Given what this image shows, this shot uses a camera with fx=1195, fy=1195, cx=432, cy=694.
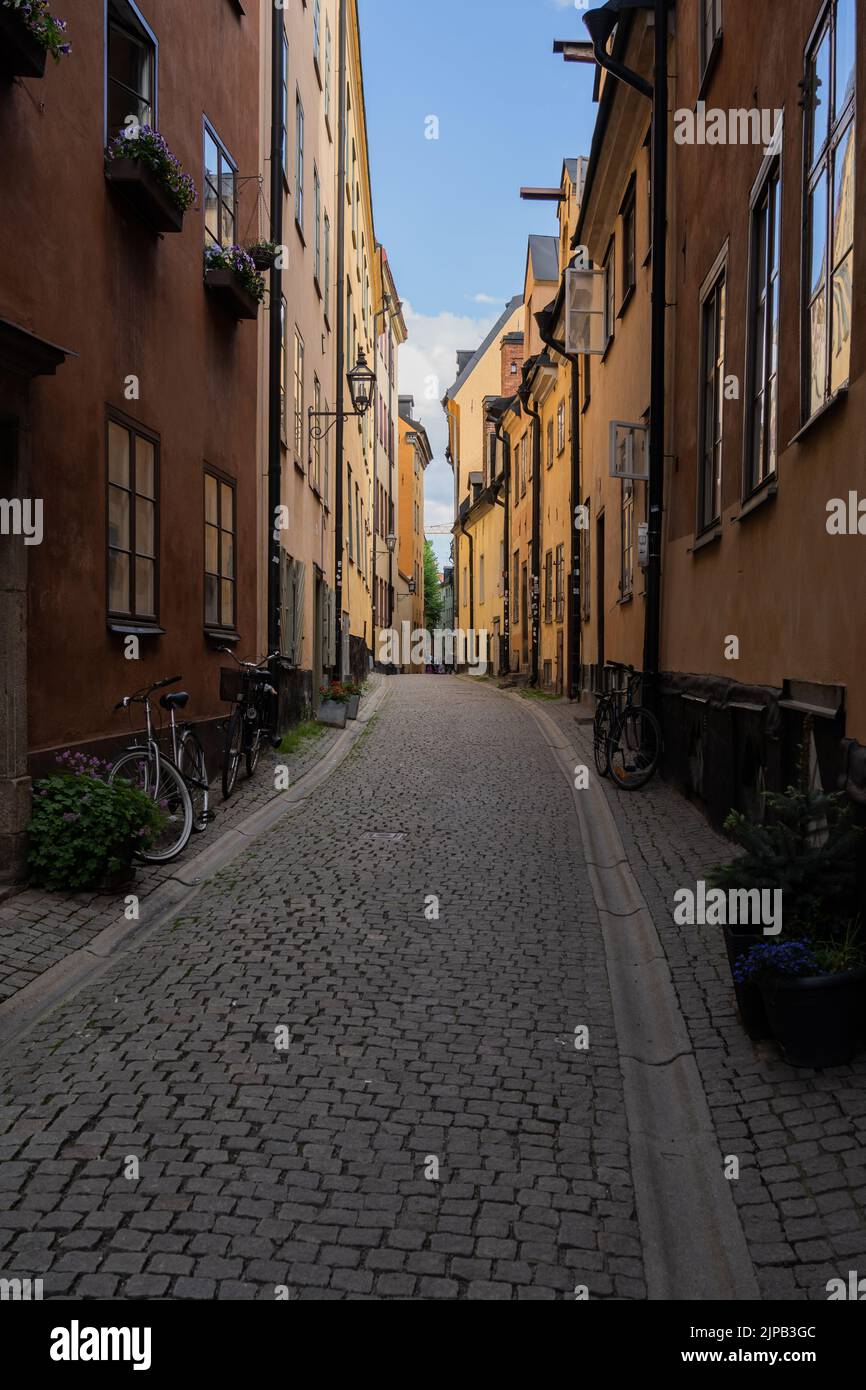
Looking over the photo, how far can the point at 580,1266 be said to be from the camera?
315cm

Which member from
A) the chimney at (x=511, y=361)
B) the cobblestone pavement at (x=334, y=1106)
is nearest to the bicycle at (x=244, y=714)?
the cobblestone pavement at (x=334, y=1106)

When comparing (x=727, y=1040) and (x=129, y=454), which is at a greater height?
(x=129, y=454)

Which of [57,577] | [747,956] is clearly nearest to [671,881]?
[747,956]

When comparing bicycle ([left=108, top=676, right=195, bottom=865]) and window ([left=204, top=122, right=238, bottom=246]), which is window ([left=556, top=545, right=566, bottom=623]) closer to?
window ([left=204, top=122, right=238, bottom=246])

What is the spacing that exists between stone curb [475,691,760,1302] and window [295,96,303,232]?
1279 cm

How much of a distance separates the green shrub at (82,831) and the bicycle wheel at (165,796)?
0.51 meters

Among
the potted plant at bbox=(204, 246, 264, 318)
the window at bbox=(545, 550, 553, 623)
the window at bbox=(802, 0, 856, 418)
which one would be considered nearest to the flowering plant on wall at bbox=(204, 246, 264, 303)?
the potted plant at bbox=(204, 246, 264, 318)

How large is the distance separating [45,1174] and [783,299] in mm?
5648

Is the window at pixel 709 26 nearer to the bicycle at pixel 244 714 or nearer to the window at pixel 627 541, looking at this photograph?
the window at pixel 627 541

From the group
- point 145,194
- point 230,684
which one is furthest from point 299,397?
point 145,194

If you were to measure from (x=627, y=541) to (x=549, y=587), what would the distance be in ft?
35.7

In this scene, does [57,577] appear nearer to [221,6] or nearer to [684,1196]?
[684,1196]

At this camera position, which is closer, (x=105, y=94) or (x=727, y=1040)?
(x=727, y=1040)

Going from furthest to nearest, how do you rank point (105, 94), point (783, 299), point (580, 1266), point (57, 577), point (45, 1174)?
point (105, 94) → point (57, 577) → point (783, 299) → point (45, 1174) → point (580, 1266)
